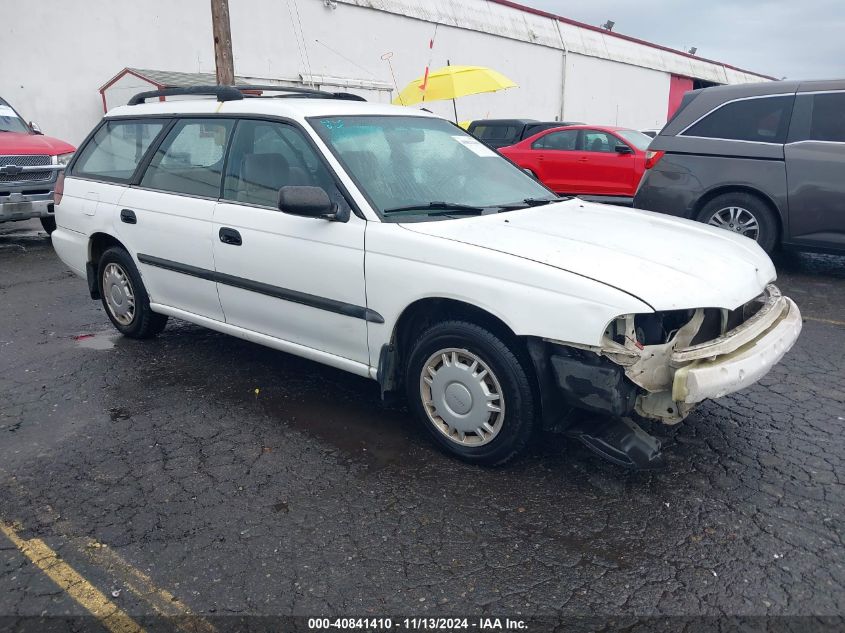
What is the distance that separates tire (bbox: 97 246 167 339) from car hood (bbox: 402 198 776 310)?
2.58m

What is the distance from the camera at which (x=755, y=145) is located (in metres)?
6.92

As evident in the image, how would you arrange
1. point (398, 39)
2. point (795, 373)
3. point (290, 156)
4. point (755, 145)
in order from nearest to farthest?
point (290, 156), point (795, 373), point (755, 145), point (398, 39)

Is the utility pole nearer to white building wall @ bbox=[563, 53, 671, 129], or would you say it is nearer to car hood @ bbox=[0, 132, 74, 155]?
car hood @ bbox=[0, 132, 74, 155]

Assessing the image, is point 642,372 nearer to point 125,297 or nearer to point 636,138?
point 125,297

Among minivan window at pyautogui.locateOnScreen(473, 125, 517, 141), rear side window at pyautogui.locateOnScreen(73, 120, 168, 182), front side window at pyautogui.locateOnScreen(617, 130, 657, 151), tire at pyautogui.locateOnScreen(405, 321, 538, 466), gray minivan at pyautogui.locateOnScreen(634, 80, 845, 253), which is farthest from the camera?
minivan window at pyautogui.locateOnScreen(473, 125, 517, 141)

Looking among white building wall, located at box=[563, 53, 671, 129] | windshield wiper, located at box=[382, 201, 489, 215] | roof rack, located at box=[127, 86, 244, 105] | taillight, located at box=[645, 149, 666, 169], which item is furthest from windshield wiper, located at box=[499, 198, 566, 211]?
white building wall, located at box=[563, 53, 671, 129]

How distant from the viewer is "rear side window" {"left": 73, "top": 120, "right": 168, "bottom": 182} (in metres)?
4.90

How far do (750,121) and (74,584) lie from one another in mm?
7029

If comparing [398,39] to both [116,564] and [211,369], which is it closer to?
[211,369]

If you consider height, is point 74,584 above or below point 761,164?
below

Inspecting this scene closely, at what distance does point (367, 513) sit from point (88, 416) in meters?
1.97

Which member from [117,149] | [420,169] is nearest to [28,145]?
[117,149]

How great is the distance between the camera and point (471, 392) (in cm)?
330

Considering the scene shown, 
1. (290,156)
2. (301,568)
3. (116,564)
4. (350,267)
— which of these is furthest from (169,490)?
(290,156)
